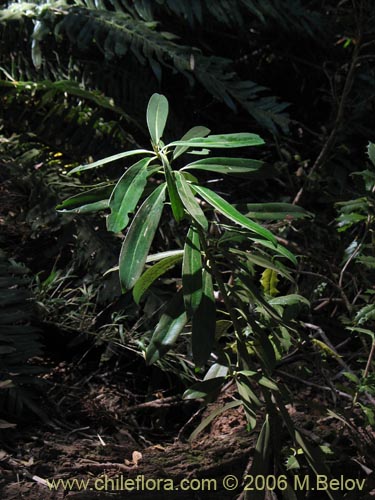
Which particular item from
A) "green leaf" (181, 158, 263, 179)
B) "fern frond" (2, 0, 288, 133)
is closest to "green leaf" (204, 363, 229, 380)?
"green leaf" (181, 158, 263, 179)

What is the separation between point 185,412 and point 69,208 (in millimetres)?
759

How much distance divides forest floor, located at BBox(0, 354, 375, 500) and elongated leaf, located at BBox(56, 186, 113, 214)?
1.85ft

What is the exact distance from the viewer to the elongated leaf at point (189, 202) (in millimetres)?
1111

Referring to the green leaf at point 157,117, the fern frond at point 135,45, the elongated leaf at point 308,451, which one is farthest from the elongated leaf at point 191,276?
the fern frond at point 135,45

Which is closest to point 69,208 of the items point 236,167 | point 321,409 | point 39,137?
point 236,167

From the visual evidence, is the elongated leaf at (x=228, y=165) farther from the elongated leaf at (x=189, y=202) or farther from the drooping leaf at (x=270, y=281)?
the drooping leaf at (x=270, y=281)

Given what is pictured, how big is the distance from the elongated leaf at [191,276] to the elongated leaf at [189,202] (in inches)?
3.9

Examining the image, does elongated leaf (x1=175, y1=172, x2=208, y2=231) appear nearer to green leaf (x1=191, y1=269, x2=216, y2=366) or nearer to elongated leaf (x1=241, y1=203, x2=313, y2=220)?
green leaf (x1=191, y1=269, x2=216, y2=366)

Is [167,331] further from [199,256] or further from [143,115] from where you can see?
[143,115]

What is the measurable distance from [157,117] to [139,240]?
28 centimetres

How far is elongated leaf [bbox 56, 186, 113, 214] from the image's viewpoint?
125cm

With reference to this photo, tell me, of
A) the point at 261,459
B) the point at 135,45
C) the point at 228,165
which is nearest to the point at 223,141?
the point at 228,165

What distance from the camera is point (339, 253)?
6.81 feet

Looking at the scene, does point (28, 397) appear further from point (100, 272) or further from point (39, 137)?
point (39, 137)
